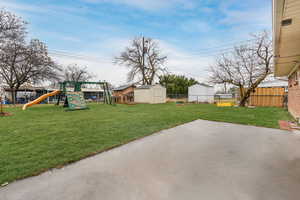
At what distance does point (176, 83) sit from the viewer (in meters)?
25.4

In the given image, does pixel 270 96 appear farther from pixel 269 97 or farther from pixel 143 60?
pixel 143 60

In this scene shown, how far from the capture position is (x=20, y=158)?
210 cm

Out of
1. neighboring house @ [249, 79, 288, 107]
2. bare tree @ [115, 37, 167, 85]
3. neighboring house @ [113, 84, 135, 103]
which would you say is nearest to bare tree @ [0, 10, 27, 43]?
bare tree @ [115, 37, 167, 85]

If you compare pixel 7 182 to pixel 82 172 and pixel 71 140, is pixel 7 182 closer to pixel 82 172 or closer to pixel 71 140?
pixel 82 172

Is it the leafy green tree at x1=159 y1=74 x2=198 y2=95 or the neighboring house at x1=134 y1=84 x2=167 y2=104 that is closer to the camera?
the neighboring house at x1=134 y1=84 x2=167 y2=104

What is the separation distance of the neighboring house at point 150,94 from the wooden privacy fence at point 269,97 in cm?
1001

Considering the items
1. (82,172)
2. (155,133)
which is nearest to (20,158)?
(82,172)

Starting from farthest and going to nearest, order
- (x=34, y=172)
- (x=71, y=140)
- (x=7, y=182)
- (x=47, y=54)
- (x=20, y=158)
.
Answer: (x=47, y=54)
(x=71, y=140)
(x=20, y=158)
(x=34, y=172)
(x=7, y=182)

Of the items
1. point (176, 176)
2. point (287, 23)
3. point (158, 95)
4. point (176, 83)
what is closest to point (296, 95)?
point (287, 23)

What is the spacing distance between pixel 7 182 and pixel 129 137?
2.14 meters

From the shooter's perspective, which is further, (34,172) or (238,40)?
(238,40)

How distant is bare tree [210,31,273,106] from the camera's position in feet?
32.1

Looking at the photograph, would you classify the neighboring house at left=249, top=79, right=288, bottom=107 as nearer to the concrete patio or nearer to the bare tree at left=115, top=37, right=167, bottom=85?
the concrete patio

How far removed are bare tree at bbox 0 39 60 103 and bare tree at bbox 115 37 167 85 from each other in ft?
32.2
